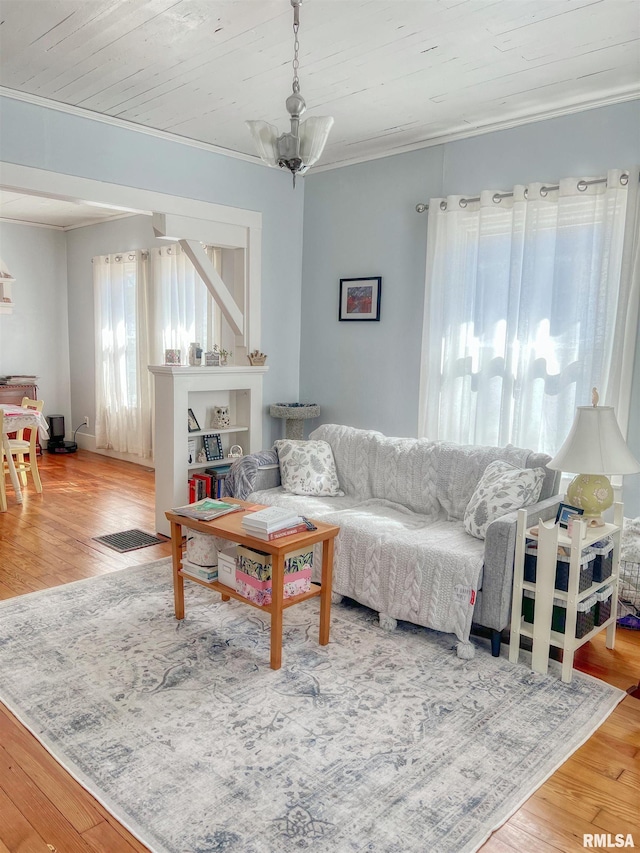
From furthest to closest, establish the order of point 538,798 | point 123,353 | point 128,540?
1. point 123,353
2. point 128,540
3. point 538,798

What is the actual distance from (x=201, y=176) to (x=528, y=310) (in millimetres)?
2428

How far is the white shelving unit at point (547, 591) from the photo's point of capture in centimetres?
266

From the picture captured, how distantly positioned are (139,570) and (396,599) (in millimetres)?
1652

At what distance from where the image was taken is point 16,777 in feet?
6.75

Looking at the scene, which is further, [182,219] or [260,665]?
[182,219]

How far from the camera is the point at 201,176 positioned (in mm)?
4500

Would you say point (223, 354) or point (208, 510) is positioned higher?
point (223, 354)

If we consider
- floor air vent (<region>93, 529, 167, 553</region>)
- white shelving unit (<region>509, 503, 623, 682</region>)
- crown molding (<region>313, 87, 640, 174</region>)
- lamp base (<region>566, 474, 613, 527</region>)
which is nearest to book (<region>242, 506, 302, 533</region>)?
white shelving unit (<region>509, 503, 623, 682</region>)

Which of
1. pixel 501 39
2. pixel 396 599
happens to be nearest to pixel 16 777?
pixel 396 599

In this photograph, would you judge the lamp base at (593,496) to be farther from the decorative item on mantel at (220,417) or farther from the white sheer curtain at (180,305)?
the white sheer curtain at (180,305)

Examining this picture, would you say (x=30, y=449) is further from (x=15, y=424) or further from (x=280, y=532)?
(x=280, y=532)

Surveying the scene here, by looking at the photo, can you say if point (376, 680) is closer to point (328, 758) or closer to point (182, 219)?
point (328, 758)

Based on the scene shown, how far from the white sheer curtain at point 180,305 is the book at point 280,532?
345 centimetres

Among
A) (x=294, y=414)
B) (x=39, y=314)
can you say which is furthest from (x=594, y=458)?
(x=39, y=314)
